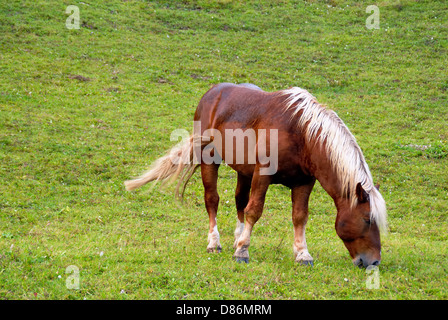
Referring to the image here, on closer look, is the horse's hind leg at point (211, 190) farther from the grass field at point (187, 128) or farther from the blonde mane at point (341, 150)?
the blonde mane at point (341, 150)

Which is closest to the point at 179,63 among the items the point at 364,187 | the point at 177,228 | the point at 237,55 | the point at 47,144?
the point at 237,55

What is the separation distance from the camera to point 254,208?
7.30 meters

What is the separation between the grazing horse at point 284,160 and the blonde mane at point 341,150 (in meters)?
0.01

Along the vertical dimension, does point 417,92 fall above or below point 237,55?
below

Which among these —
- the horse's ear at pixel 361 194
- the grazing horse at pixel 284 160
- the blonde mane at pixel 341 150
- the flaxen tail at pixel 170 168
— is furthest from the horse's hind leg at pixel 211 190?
the horse's ear at pixel 361 194

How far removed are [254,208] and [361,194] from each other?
1784 mm

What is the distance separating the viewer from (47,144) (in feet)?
48.1

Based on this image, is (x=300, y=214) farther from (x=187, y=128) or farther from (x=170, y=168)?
(x=187, y=128)

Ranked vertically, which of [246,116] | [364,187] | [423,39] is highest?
[423,39]

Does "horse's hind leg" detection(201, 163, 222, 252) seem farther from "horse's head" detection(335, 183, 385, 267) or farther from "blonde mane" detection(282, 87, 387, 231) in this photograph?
"horse's head" detection(335, 183, 385, 267)

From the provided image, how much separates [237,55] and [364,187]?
19.4m

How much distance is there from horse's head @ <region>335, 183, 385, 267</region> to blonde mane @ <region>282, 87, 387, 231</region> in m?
0.02

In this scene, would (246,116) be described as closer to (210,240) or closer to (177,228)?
(210,240)

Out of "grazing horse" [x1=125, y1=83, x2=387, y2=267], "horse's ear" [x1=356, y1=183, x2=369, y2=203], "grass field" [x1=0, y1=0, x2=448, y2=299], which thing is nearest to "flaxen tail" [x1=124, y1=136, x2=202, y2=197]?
"grazing horse" [x1=125, y1=83, x2=387, y2=267]
